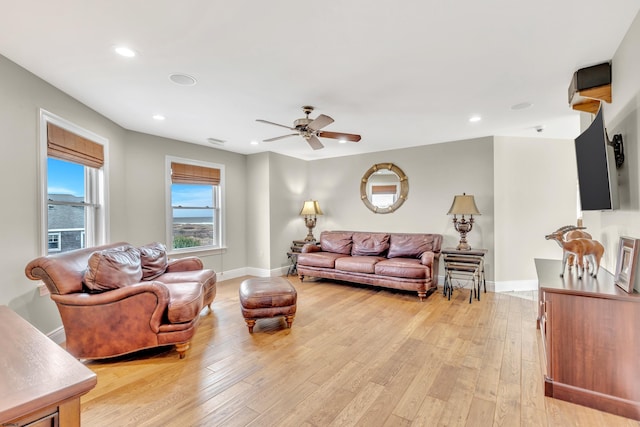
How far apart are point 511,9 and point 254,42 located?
1645mm

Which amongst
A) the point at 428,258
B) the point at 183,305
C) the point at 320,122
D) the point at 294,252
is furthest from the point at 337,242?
the point at 183,305

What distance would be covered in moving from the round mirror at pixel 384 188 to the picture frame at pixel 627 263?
3466 mm

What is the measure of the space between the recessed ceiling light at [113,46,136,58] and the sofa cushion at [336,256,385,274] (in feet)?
12.5

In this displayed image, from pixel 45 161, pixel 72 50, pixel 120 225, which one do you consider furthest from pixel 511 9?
pixel 120 225

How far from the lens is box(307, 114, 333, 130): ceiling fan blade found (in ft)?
9.38

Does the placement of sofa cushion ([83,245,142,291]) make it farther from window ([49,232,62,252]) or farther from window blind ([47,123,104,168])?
window blind ([47,123,104,168])

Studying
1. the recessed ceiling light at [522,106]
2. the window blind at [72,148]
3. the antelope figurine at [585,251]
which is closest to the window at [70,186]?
the window blind at [72,148]

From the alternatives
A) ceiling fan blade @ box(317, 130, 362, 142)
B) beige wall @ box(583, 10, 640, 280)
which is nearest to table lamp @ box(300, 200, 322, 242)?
ceiling fan blade @ box(317, 130, 362, 142)

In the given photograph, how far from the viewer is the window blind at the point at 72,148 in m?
2.86

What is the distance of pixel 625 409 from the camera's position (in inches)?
71.1

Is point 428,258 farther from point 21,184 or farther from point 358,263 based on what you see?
point 21,184

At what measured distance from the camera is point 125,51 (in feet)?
7.26

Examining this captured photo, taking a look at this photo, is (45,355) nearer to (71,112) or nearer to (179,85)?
(179,85)

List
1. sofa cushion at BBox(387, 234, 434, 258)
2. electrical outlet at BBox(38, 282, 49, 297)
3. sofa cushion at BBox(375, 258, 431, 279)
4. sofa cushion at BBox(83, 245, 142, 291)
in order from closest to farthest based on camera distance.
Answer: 1. sofa cushion at BBox(83, 245, 142, 291)
2. electrical outlet at BBox(38, 282, 49, 297)
3. sofa cushion at BBox(375, 258, 431, 279)
4. sofa cushion at BBox(387, 234, 434, 258)
